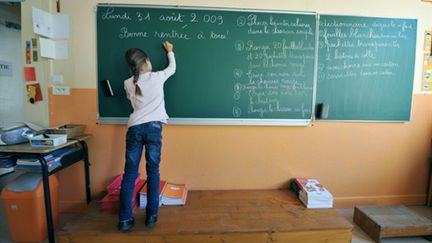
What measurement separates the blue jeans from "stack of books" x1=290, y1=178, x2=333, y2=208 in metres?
1.45

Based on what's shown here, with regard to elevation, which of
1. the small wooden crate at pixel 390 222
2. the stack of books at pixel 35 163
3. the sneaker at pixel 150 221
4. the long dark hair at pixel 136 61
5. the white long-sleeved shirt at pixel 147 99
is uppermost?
the long dark hair at pixel 136 61

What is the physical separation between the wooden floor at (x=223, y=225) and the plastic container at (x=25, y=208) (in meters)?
0.35

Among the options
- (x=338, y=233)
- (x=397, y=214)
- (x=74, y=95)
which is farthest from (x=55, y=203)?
(x=397, y=214)

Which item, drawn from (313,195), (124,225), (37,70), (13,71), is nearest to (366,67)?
(313,195)

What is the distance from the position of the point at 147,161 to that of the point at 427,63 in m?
3.23

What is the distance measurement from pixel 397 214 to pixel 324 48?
6.14 feet

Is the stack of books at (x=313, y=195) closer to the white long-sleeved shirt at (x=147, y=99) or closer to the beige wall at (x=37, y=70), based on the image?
the white long-sleeved shirt at (x=147, y=99)

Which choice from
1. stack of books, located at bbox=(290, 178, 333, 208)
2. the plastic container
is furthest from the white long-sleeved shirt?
stack of books, located at bbox=(290, 178, 333, 208)

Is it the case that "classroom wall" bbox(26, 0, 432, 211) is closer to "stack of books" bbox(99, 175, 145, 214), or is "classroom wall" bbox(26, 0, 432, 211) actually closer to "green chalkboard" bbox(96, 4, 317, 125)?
"green chalkboard" bbox(96, 4, 317, 125)

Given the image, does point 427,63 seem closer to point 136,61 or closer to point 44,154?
point 136,61

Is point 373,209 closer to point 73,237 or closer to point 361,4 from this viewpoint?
point 361,4

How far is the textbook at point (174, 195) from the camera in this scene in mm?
2236

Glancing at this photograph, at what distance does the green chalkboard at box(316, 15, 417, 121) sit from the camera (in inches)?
97.3

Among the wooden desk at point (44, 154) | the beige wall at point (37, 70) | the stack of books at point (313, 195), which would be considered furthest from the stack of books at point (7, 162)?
the stack of books at point (313, 195)
